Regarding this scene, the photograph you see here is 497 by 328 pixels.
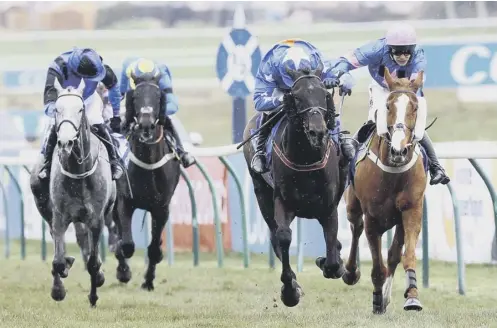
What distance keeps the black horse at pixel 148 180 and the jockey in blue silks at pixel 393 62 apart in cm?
185

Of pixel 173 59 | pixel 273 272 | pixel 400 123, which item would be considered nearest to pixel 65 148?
pixel 400 123

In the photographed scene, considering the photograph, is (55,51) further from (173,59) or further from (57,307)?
(57,307)

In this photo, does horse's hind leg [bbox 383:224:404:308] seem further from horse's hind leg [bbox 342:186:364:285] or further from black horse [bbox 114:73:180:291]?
black horse [bbox 114:73:180:291]

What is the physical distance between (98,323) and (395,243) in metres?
2.07

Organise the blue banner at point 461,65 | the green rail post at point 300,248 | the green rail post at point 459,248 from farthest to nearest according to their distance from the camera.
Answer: the blue banner at point 461,65, the green rail post at point 300,248, the green rail post at point 459,248

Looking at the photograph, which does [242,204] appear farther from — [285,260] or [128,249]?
[285,260]

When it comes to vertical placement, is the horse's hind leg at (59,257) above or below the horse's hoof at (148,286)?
above

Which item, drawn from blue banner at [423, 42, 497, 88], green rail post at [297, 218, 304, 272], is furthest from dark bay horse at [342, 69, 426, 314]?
blue banner at [423, 42, 497, 88]

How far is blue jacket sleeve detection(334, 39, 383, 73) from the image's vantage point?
936cm

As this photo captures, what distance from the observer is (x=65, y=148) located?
8.93m

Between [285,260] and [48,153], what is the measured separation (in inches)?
79.3

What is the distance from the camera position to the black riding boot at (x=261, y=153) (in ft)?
30.9

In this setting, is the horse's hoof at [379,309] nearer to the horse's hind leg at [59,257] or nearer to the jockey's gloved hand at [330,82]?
the jockey's gloved hand at [330,82]

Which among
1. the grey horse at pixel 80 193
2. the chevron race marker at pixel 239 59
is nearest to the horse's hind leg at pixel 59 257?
the grey horse at pixel 80 193
